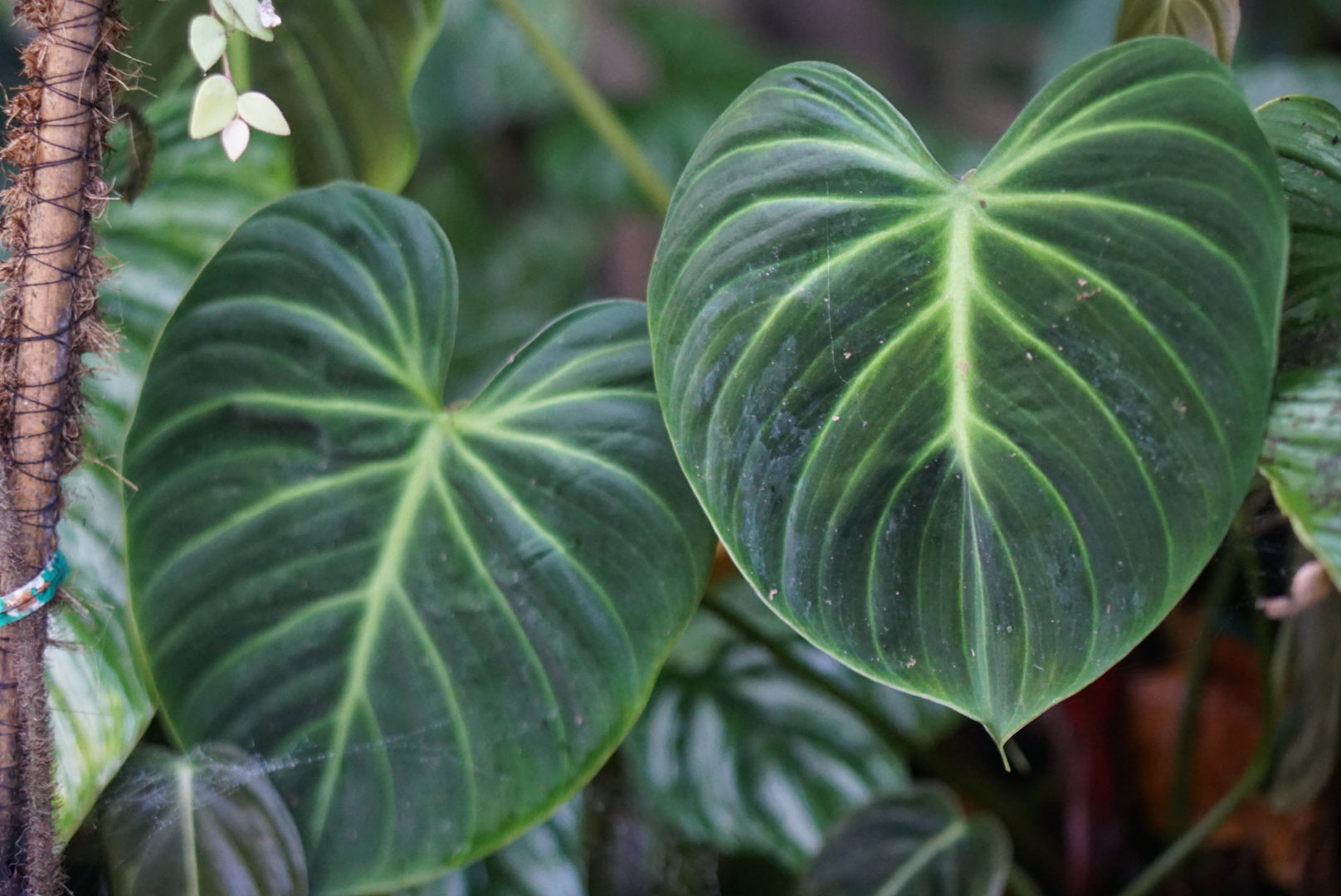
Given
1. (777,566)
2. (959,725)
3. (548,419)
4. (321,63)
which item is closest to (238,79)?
(321,63)

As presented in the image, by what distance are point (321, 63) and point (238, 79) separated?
61 mm

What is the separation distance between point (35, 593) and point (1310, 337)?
0.66 m

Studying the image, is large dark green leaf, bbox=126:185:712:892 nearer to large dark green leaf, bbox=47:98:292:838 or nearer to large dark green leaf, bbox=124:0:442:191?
large dark green leaf, bbox=47:98:292:838

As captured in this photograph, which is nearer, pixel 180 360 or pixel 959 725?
pixel 180 360

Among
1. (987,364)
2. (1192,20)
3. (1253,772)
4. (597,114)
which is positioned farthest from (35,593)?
(1253,772)

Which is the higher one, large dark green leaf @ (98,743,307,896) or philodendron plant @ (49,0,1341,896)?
philodendron plant @ (49,0,1341,896)

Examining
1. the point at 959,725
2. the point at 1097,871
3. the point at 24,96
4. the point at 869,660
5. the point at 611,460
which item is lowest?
the point at 1097,871

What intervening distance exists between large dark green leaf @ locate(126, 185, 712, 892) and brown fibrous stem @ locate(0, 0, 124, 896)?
0.05m

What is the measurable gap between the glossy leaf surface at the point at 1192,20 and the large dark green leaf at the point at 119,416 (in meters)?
0.57

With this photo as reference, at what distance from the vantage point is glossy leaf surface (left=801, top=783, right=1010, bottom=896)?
68 cm

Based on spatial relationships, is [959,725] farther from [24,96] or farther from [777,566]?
[24,96]

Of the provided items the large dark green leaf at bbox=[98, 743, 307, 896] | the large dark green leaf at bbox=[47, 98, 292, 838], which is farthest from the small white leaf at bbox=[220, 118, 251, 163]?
the large dark green leaf at bbox=[98, 743, 307, 896]

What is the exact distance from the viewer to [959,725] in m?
1.11

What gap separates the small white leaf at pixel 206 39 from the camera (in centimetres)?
44
